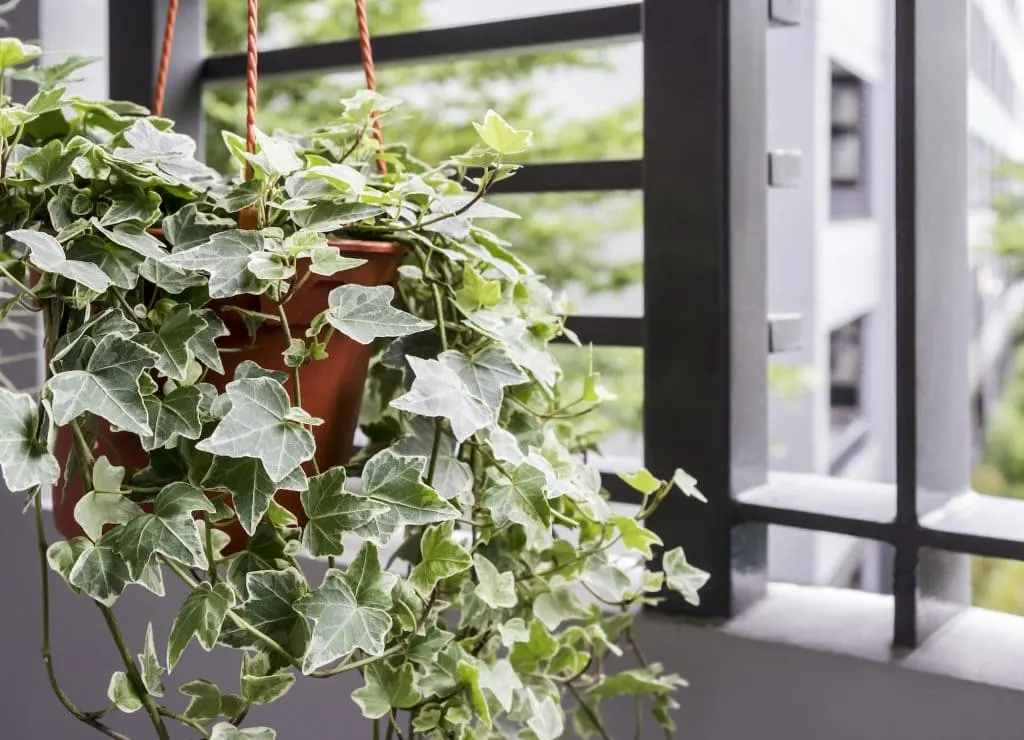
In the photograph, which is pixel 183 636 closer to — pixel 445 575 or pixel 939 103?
pixel 445 575

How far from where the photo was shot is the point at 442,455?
1.85 ft

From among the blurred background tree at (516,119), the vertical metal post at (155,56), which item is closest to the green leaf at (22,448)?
the vertical metal post at (155,56)

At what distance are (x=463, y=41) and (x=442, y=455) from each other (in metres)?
0.52

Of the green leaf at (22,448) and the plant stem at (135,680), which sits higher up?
the green leaf at (22,448)

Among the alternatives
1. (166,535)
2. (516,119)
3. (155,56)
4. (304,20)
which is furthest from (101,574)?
(516,119)

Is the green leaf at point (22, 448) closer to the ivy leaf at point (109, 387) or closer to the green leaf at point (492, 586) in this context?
the ivy leaf at point (109, 387)

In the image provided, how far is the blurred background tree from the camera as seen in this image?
5.52 m

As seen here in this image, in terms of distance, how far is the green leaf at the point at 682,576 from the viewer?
66 cm

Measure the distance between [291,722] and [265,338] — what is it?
1.75 feet

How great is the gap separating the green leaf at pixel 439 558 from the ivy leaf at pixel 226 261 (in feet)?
0.52

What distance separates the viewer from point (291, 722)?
3.12 feet

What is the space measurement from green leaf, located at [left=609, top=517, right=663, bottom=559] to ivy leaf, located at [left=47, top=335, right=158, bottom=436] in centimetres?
31

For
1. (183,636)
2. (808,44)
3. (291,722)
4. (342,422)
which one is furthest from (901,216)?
(808,44)

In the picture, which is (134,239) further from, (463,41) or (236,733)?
(463,41)
